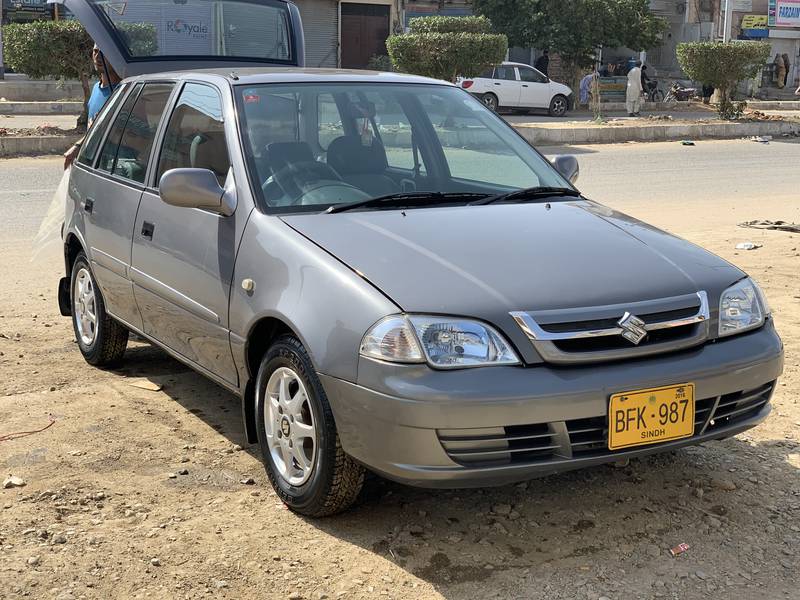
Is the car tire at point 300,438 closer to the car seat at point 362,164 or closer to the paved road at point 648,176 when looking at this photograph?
the car seat at point 362,164

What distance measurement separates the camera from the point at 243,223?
160 inches

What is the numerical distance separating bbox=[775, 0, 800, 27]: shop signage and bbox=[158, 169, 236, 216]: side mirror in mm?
44778

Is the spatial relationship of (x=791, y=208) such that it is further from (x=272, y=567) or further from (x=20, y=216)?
(x=272, y=567)

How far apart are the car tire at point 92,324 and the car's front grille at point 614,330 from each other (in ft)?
9.63

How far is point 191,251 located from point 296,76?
100 centimetres

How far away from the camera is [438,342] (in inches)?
129

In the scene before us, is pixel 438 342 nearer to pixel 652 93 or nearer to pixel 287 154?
pixel 287 154

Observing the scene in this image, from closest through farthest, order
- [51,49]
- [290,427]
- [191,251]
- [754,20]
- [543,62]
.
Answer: [290,427], [191,251], [51,49], [543,62], [754,20]

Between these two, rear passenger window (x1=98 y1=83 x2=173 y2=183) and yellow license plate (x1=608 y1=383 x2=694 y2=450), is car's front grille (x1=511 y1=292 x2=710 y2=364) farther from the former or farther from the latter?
rear passenger window (x1=98 y1=83 x2=173 y2=183)

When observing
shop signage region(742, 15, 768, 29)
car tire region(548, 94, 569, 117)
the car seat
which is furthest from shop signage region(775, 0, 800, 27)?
the car seat

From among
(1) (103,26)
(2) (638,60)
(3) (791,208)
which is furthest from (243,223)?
(2) (638,60)

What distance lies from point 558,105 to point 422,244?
94.2 feet

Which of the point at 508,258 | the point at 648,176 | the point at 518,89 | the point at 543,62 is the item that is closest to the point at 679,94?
the point at 543,62

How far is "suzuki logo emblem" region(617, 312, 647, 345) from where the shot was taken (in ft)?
11.1
